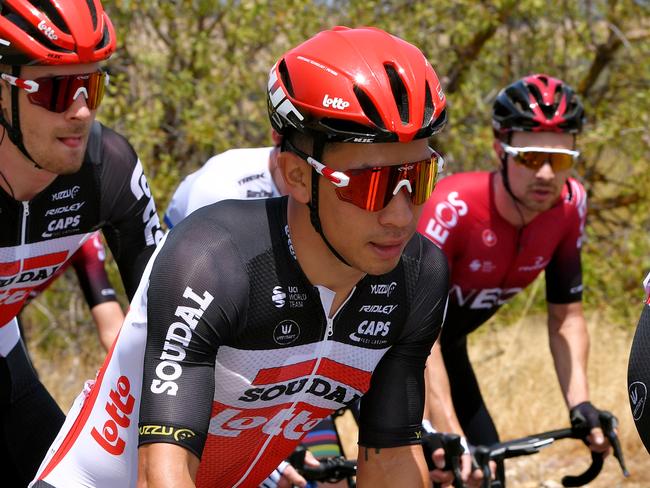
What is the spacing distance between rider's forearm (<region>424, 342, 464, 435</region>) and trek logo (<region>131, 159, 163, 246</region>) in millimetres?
1379

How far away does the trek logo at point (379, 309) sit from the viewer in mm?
3195

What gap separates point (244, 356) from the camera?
9.93 feet

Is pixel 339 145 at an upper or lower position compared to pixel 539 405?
upper

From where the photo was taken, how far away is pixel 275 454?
3398mm

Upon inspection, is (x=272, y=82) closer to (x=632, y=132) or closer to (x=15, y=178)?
(x=15, y=178)

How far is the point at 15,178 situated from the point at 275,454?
1562mm

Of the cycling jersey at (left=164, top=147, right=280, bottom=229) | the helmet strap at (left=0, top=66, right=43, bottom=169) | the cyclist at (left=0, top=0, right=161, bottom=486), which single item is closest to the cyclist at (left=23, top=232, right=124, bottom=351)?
the cycling jersey at (left=164, top=147, right=280, bottom=229)

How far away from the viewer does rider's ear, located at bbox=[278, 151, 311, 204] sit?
3.03 m

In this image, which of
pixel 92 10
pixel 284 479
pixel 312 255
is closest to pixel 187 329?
pixel 312 255

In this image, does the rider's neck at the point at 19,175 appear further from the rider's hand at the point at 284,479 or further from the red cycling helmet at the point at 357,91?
the red cycling helmet at the point at 357,91

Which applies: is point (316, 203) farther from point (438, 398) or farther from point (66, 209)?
point (438, 398)

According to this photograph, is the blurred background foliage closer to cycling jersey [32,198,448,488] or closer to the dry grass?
the dry grass

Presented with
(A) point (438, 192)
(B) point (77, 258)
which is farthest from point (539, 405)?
(B) point (77, 258)

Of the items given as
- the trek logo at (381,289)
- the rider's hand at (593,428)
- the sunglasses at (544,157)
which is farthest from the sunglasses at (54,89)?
the rider's hand at (593,428)
